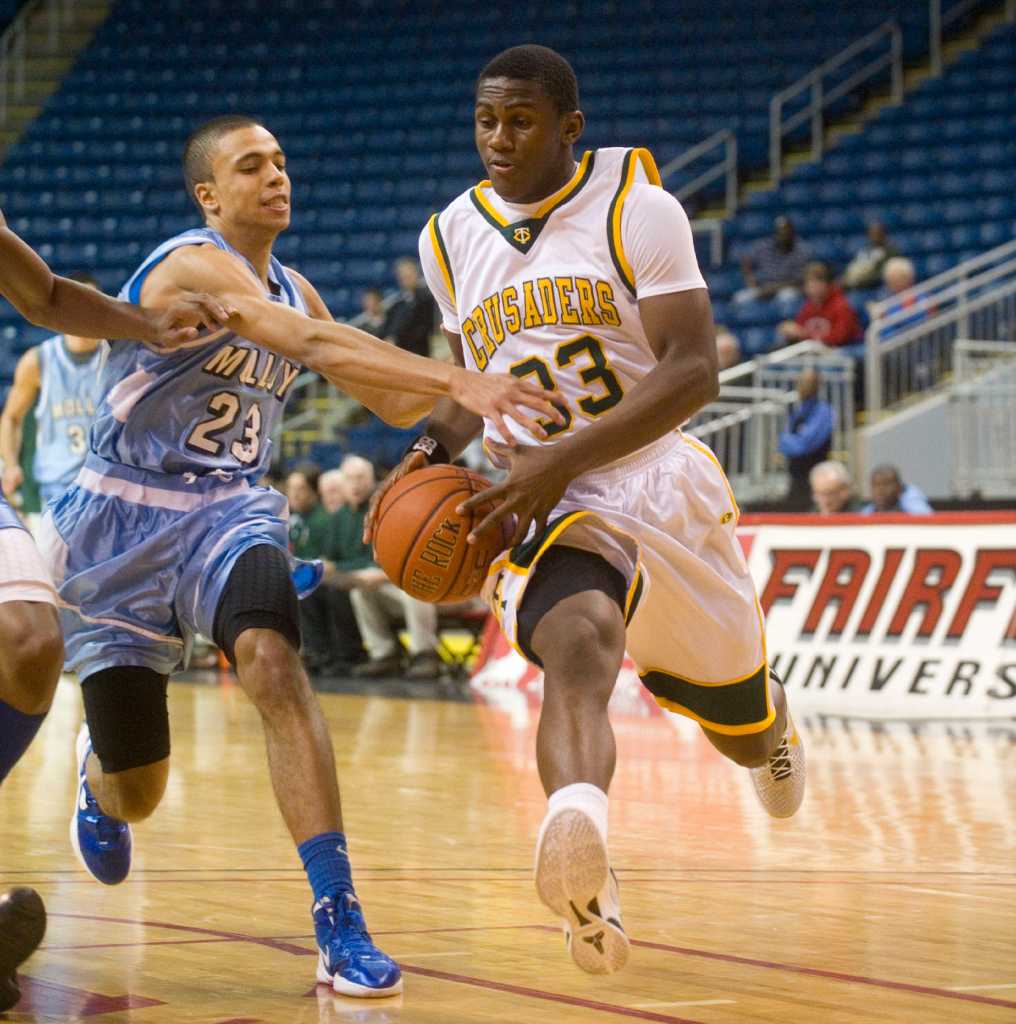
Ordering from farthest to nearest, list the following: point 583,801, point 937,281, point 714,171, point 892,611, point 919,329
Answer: point 714,171 → point 937,281 → point 919,329 → point 892,611 → point 583,801

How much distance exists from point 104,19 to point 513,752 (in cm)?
1781

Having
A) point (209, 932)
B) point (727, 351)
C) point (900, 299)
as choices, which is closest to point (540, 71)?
point (209, 932)

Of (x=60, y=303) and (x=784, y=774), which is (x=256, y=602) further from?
(x=784, y=774)

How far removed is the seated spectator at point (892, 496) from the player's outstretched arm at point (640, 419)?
23.6 feet

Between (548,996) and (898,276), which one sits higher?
(898,276)

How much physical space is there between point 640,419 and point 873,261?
1236 centimetres

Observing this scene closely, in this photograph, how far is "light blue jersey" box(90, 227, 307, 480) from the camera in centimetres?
432

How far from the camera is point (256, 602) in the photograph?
3975 mm

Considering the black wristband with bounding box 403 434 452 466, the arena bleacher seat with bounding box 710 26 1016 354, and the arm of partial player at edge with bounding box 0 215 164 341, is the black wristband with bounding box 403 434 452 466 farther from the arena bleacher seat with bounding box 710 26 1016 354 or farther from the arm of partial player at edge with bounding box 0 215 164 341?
the arena bleacher seat with bounding box 710 26 1016 354

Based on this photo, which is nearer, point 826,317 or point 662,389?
point 662,389

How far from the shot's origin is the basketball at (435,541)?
390cm

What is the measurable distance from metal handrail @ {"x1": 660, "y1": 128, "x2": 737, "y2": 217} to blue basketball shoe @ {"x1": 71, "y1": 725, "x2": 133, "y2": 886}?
14.4 m

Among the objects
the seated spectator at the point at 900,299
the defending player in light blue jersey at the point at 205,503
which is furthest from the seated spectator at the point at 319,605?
the defending player in light blue jersey at the point at 205,503

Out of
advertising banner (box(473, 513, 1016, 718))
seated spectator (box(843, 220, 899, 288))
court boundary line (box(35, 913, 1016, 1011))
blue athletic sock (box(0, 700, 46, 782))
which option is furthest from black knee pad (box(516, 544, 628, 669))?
seated spectator (box(843, 220, 899, 288))
